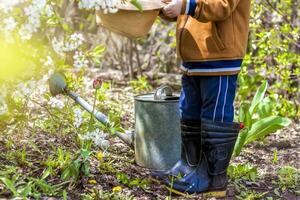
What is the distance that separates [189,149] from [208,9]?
77 cm

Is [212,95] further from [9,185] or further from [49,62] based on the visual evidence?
[9,185]

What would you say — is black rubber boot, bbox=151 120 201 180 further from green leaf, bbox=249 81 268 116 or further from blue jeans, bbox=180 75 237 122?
green leaf, bbox=249 81 268 116

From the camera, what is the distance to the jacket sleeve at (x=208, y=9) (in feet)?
8.52

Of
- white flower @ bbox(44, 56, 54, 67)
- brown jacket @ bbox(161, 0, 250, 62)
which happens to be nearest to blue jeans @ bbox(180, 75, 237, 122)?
brown jacket @ bbox(161, 0, 250, 62)

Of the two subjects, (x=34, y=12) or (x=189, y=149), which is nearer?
(x=34, y=12)

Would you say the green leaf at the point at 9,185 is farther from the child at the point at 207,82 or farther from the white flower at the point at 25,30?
the child at the point at 207,82

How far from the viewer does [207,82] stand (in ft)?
9.21

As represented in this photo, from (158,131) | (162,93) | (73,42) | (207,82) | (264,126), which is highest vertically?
(73,42)

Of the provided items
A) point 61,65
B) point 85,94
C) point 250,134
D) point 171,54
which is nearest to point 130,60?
point 171,54

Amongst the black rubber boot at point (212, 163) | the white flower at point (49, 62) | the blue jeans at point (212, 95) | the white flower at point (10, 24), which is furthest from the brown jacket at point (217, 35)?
the white flower at point (10, 24)

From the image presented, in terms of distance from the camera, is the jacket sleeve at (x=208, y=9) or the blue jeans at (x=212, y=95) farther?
the blue jeans at (x=212, y=95)

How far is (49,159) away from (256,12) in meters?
2.29

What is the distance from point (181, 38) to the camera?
285cm

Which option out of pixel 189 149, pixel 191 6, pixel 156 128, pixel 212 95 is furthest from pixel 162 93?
pixel 191 6
